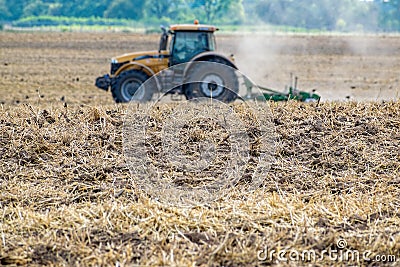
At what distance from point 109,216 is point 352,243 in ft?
6.27

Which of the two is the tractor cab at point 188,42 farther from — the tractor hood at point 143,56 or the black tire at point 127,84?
the black tire at point 127,84

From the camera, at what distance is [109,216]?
4195mm

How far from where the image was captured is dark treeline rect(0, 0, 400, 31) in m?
80.8

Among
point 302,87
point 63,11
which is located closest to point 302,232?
point 302,87

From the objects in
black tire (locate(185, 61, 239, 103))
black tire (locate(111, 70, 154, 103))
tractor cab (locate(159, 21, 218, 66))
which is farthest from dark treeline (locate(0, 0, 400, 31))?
black tire (locate(111, 70, 154, 103))

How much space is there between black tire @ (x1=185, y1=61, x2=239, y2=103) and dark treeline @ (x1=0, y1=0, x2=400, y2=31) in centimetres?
6742

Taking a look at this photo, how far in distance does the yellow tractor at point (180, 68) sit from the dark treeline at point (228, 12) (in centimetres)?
6690

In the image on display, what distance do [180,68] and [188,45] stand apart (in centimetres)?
80

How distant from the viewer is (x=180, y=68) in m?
12.1

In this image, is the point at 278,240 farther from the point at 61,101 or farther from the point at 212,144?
the point at 61,101

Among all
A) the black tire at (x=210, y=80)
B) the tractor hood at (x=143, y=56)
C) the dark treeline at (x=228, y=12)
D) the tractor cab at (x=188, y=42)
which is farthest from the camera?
the dark treeline at (x=228, y=12)

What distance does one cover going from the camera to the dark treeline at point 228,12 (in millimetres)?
80750

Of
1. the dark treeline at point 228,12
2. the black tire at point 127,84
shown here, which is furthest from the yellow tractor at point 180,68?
the dark treeline at point 228,12

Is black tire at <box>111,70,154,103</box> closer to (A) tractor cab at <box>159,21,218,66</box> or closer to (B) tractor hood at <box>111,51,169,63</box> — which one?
(B) tractor hood at <box>111,51,169,63</box>
